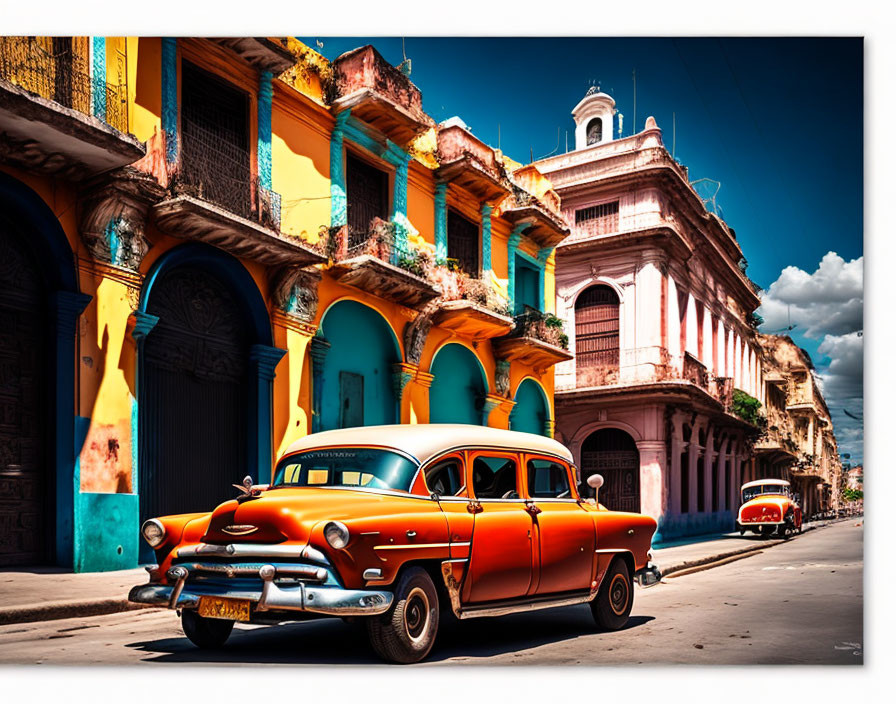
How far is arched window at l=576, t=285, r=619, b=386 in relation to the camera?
2203 cm

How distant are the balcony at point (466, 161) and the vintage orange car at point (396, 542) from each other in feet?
27.2

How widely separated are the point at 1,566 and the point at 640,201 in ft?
52.1

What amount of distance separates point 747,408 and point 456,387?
576cm

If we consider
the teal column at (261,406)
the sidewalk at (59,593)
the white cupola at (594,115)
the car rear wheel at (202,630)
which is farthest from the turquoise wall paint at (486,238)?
the car rear wheel at (202,630)

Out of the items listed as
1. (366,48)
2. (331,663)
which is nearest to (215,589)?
(331,663)

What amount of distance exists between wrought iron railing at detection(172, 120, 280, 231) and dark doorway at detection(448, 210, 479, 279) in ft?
15.2

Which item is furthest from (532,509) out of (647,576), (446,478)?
(647,576)

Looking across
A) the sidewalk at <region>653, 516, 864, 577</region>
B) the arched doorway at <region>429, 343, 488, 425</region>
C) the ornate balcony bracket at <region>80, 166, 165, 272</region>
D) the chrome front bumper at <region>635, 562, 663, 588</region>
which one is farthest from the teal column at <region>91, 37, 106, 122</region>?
the sidewalk at <region>653, 516, 864, 577</region>

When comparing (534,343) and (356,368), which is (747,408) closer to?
(534,343)

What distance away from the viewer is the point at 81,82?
856 cm

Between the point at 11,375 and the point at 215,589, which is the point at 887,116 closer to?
the point at 215,589

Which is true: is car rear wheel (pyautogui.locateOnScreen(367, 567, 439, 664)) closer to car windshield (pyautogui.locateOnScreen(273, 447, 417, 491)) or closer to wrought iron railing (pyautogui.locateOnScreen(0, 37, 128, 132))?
car windshield (pyautogui.locateOnScreen(273, 447, 417, 491))

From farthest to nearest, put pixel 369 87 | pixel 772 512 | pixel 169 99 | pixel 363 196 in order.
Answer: pixel 772 512, pixel 363 196, pixel 369 87, pixel 169 99

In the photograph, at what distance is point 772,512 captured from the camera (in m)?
19.9
